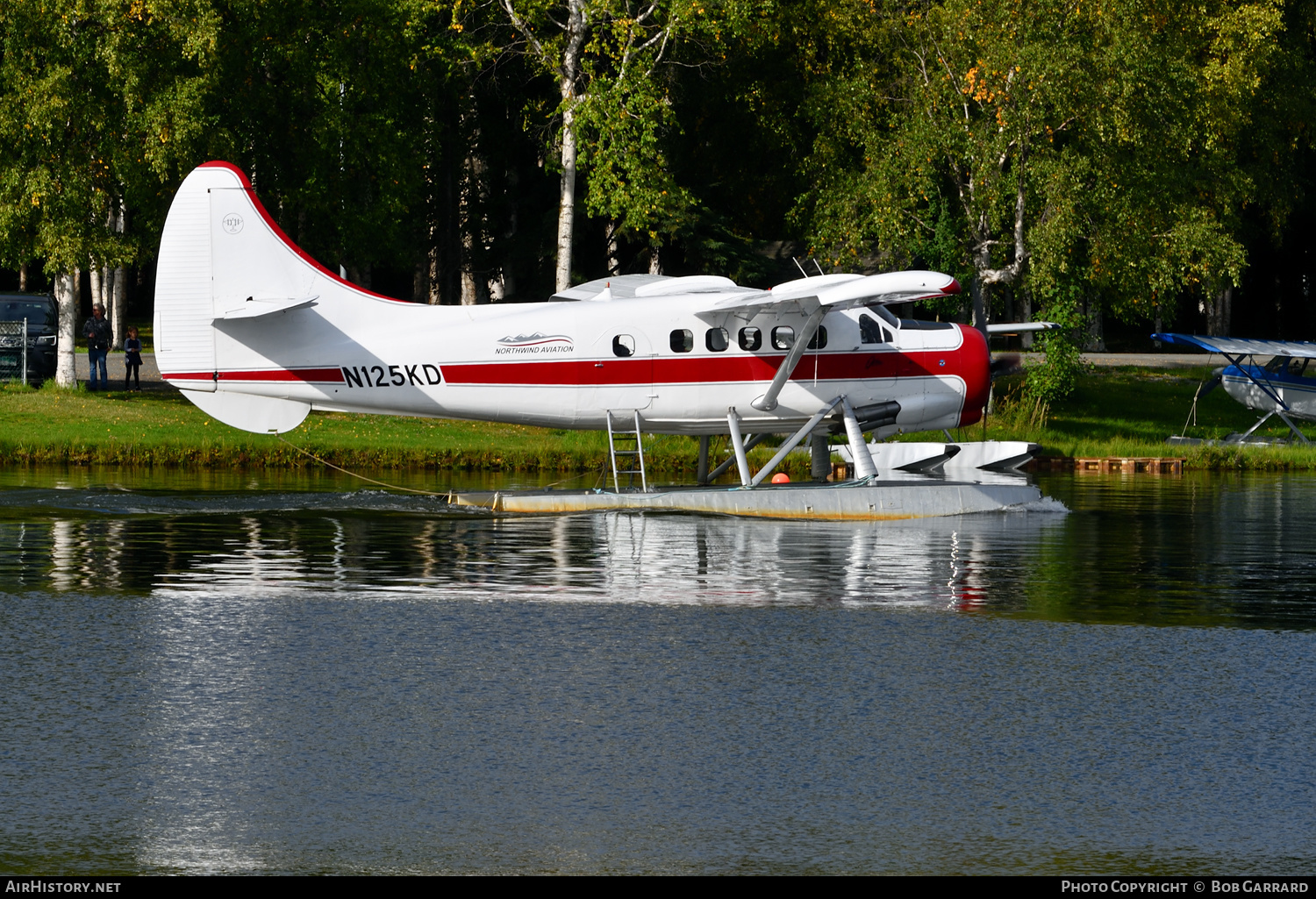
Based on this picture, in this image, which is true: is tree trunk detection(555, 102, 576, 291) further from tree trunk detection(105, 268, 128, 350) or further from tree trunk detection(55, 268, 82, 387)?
tree trunk detection(105, 268, 128, 350)

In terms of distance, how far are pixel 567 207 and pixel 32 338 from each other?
12735mm

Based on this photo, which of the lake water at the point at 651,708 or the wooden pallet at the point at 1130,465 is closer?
the lake water at the point at 651,708

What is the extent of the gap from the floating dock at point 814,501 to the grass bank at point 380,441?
4.29 m

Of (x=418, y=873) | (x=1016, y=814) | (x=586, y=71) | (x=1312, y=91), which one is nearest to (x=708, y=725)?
(x=1016, y=814)

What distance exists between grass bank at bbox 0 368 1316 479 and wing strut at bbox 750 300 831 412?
4.25m

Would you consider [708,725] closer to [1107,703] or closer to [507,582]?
[1107,703]

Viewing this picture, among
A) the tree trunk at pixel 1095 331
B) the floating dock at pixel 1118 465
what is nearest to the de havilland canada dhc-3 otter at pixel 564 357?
the floating dock at pixel 1118 465

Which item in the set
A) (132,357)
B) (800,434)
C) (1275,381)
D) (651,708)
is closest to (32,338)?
(132,357)

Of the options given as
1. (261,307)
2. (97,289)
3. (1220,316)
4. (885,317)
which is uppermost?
(97,289)

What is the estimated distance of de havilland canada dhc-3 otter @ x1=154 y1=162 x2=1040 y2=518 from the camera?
60.5ft

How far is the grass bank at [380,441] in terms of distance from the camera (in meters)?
25.5

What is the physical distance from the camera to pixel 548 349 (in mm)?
18984

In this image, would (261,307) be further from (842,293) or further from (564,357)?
(842,293)

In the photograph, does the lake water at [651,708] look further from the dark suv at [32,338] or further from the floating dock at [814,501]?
the dark suv at [32,338]
